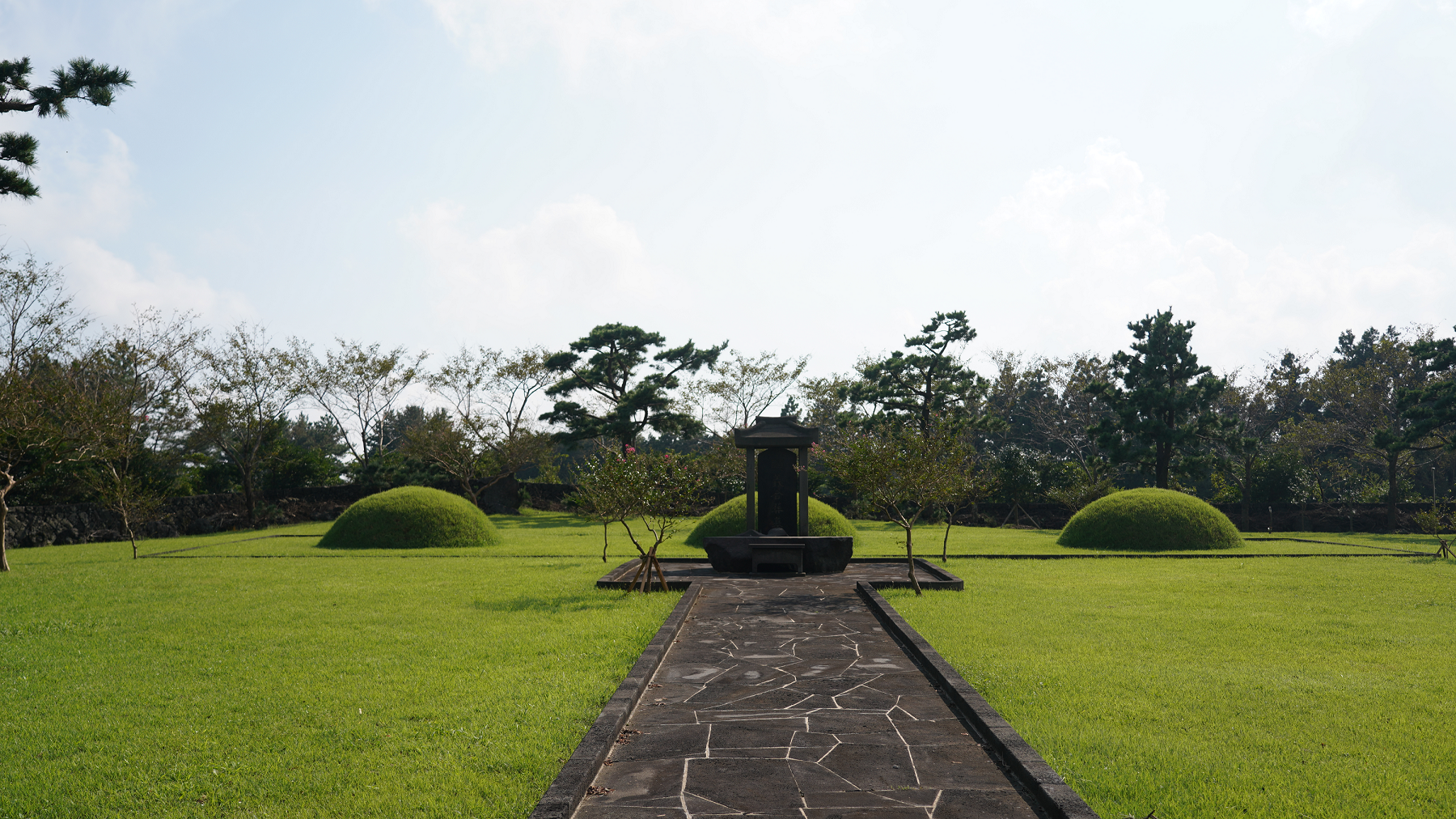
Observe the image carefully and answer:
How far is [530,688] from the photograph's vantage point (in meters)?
6.97

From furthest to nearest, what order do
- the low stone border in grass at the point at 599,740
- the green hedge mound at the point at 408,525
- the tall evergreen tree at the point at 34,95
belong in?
the green hedge mound at the point at 408,525, the tall evergreen tree at the point at 34,95, the low stone border in grass at the point at 599,740

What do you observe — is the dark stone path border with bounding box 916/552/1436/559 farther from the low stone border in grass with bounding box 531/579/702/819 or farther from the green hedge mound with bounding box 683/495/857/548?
the low stone border in grass with bounding box 531/579/702/819

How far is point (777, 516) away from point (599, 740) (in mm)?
12620

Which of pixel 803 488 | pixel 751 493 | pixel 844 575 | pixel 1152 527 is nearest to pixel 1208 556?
pixel 1152 527

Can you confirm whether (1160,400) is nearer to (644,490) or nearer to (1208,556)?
(1208,556)

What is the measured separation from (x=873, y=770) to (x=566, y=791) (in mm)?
1897

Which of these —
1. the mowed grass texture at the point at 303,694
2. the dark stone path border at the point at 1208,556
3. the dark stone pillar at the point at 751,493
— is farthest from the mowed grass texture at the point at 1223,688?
the dark stone path border at the point at 1208,556

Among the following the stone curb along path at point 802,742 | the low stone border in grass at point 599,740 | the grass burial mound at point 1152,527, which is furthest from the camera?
the grass burial mound at point 1152,527

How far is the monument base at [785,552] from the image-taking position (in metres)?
15.3

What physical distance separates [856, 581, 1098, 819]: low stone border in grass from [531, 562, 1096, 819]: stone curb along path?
13 millimetres

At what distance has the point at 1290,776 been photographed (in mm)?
5082

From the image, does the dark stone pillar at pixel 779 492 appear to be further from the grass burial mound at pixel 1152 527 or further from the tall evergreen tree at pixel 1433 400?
the tall evergreen tree at pixel 1433 400

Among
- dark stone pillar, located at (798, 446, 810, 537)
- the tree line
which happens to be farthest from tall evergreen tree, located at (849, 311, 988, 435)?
dark stone pillar, located at (798, 446, 810, 537)

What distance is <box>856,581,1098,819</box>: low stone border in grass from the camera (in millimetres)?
4418
